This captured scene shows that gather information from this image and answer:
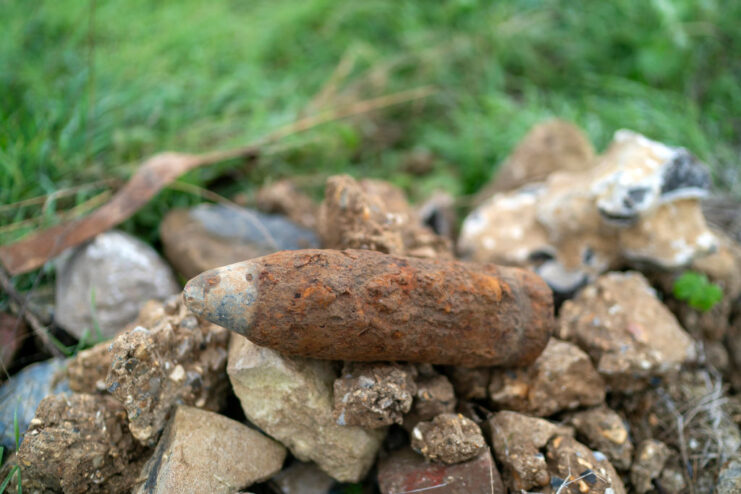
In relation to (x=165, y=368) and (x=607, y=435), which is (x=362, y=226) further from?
(x=607, y=435)

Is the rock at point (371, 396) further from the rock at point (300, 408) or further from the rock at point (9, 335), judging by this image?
the rock at point (9, 335)

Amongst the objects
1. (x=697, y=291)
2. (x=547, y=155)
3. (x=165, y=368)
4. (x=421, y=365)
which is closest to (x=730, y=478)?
(x=697, y=291)

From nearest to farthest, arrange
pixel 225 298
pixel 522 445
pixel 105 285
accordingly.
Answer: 1. pixel 225 298
2. pixel 522 445
3. pixel 105 285

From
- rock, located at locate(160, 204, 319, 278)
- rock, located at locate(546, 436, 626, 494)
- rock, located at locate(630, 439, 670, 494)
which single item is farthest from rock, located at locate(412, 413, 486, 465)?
rock, located at locate(160, 204, 319, 278)

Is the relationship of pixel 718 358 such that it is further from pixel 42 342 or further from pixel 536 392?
pixel 42 342

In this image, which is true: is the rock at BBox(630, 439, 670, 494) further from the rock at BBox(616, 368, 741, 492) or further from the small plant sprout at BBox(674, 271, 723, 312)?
the small plant sprout at BBox(674, 271, 723, 312)

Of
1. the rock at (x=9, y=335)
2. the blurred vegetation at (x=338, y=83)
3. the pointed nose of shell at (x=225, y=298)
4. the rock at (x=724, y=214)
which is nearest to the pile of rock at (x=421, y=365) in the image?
the pointed nose of shell at (x=225, y=298)
